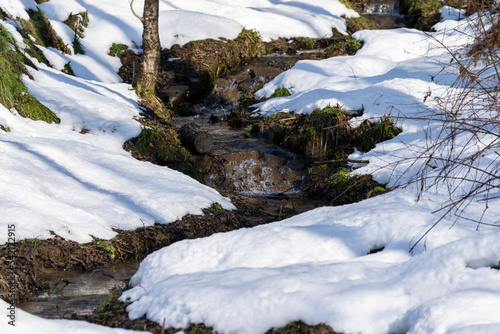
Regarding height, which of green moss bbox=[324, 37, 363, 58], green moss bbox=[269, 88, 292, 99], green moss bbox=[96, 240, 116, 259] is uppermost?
green moss bbox=[324, 37, 363, 58]

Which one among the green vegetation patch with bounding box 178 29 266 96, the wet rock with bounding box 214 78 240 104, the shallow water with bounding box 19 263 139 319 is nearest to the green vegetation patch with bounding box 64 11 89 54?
the green vegetation patch with bounding box 178 29 266 96

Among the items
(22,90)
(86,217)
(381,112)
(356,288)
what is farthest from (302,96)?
(356,288)

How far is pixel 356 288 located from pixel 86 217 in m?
3.17

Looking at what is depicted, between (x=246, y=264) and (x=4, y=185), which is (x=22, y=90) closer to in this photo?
(x=4, y=185)

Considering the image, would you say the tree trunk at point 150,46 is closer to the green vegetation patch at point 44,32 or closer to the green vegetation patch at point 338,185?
the green vegetation patch at point 44,32

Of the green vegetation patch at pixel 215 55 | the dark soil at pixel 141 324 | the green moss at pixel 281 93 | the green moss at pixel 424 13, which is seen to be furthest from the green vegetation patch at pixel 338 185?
A: the green moss at pixel 424 13

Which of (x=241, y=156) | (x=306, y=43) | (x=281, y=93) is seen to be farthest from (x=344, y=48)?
(x=241, y=156)

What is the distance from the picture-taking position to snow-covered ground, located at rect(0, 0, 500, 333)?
2.54m

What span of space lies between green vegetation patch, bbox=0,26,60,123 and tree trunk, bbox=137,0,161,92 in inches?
97.8

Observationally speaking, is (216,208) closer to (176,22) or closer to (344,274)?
(344,274)

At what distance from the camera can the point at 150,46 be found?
9297 millimetres

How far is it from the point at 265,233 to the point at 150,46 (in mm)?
6714

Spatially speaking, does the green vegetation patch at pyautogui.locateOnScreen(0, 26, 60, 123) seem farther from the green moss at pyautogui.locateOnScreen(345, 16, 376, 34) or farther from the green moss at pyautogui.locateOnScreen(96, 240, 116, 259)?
the green moss at pyautogui.locateOnScreen(345, 16, 376, 34)

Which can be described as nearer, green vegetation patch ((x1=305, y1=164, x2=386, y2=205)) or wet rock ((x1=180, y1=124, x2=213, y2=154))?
green vegetation patch ((x1=305, y1=164, x2=386, y2=205))
